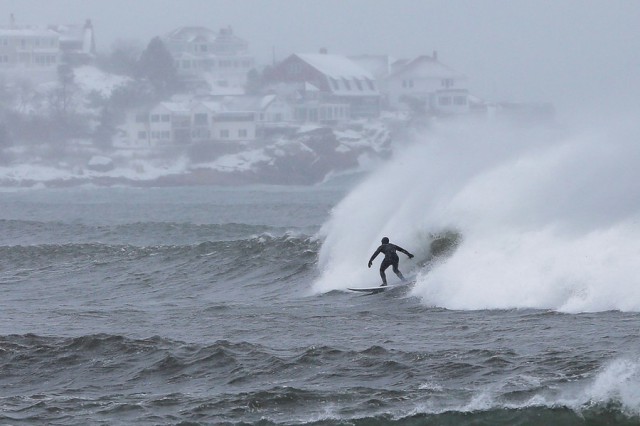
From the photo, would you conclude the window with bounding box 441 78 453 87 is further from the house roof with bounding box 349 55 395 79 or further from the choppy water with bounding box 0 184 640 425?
the choppy water with bounding box 0 184 640 425

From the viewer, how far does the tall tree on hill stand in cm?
17900

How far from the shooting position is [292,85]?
564 feet

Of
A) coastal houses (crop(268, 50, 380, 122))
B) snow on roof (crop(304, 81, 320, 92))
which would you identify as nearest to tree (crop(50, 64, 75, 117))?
coastal houses (crop(268, 50, 380, 122))

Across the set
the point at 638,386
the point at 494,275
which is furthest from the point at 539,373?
the point at 494,275

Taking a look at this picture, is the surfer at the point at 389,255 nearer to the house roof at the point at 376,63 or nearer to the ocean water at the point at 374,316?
the ocean water at the point at 374,316

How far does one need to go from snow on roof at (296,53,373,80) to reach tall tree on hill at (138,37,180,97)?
60.8 feet

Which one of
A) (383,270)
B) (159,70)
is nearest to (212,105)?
(159,70)

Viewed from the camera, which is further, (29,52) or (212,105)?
(29,52)

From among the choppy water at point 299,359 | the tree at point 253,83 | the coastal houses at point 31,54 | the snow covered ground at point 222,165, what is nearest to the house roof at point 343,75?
the tree at point 253,83

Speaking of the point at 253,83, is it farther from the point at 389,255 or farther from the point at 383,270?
the point at 383,270

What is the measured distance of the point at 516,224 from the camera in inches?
990

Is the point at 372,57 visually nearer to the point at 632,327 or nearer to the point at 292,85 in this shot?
the point at 292,85

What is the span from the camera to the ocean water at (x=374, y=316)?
15266 mm

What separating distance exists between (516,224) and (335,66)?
15314 cm
